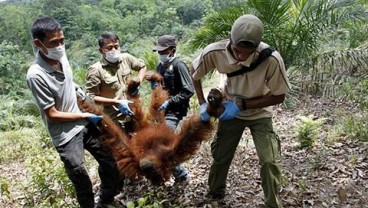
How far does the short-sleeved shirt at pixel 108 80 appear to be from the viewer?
3.86 metres

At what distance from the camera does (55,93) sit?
9.68ft

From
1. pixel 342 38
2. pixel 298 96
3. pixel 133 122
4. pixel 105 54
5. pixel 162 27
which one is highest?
pixel 105 54

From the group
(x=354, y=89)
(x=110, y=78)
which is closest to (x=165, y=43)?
(x=110, y=78)

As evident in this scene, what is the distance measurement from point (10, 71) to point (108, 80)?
20.1m

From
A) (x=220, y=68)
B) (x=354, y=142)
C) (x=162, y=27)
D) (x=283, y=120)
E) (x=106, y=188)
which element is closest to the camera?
(x=220, y=68)

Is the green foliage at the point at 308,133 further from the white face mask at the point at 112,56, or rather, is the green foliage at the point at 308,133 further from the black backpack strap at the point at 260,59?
the white face mask at the point at 112,56

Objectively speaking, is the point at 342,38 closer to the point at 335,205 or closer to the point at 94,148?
the point at 335,205

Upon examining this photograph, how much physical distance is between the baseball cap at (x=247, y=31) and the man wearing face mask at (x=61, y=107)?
132 centimetres

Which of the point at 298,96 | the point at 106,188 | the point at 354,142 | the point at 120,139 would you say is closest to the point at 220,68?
the point at 120,139

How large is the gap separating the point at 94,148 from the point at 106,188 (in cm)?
43

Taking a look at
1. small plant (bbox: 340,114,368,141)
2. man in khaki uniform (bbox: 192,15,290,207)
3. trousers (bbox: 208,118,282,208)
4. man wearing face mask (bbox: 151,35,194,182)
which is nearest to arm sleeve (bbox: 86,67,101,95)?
man wearing face mask (bbox: 151,35,194,182)

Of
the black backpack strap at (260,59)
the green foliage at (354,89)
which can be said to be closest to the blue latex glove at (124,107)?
the black backpack strap at (260,59)

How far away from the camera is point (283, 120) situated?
264 inches

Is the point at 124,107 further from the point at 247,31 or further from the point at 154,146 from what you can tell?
the point at 247,31
